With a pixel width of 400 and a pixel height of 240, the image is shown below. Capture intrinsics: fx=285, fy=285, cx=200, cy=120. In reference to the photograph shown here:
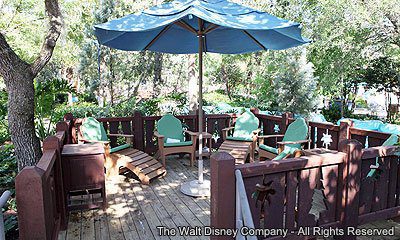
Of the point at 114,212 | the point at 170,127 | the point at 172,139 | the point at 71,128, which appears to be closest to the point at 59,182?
the point at 114,212

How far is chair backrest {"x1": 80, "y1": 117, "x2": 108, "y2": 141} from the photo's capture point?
14.6 feet

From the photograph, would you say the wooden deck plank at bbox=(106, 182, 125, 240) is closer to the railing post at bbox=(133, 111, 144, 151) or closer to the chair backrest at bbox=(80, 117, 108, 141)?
the chair backrest at bbox=(80, 117, 108, 141)

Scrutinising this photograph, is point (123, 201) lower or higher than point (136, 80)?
lower

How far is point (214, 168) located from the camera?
201 centimetres

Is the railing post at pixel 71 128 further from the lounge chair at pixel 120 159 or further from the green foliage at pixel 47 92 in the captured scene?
the green foliage at pixel 47 92

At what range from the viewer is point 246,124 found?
5516mm

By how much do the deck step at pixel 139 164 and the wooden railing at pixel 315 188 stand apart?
7.29ft

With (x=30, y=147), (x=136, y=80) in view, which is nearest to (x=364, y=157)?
(x=30, y=147)

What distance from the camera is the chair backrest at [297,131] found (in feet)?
14.7

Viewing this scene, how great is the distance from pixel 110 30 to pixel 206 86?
22038 millimetres

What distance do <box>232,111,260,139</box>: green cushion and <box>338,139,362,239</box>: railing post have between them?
287 cm

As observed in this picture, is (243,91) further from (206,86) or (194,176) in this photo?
(194,176)

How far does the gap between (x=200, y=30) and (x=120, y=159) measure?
7.34ft

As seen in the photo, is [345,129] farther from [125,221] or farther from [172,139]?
[125,221]
